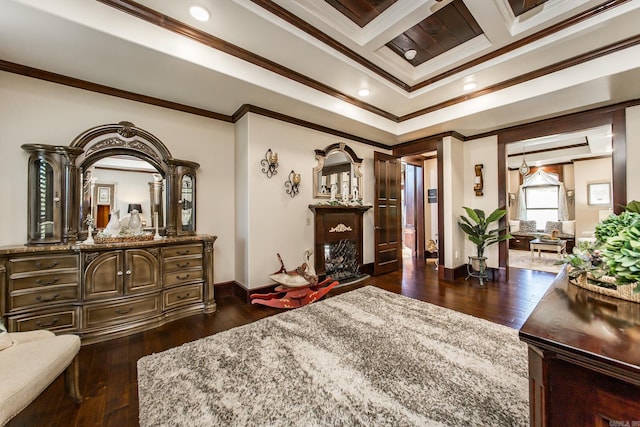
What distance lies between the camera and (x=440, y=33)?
8.94 feet

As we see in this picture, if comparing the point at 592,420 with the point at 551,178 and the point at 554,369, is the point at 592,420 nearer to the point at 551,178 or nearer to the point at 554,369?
the point at 554,369

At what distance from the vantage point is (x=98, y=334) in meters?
2.34

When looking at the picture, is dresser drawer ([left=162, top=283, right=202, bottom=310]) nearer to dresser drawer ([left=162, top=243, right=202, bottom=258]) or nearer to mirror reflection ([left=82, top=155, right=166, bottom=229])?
dresser drawer ([left=162, top=243, right=202, bottom=258])

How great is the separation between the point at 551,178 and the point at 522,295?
675 centimetres

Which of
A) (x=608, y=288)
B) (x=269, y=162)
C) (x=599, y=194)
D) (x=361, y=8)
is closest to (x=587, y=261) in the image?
(x=608, y=288)

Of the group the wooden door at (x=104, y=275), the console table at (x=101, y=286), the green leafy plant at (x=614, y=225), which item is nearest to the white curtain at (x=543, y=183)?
the green leafy plant at (x=614, y=225)

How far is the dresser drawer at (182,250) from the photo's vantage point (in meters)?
2.76

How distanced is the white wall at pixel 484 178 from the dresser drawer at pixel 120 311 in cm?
500

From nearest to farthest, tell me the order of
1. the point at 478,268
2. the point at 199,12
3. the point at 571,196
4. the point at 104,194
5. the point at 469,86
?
the point at 199,12, the point at 104,194, the point at 469,86, the point at 478,268, the point at 571,196

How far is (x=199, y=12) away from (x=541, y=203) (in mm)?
10357

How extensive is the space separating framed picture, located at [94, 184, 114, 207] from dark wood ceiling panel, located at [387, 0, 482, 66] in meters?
3.61

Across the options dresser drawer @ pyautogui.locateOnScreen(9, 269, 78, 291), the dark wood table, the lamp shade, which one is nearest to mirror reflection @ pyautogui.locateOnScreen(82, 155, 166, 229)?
the lamp shade

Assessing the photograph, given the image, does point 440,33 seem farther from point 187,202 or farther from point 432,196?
point 432,196

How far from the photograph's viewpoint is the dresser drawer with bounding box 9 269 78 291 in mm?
2080
